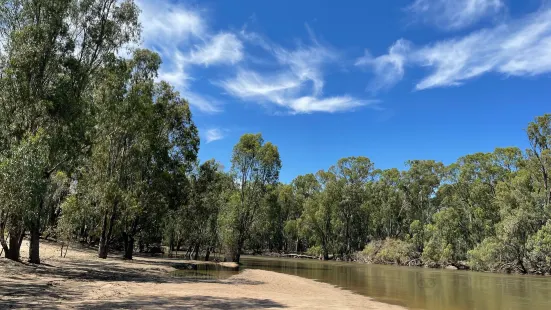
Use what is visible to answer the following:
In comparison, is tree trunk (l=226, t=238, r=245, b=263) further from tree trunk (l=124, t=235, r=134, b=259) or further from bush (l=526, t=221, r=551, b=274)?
bush (l=526, t=221, r=551, b=274)

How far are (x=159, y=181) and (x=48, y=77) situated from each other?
18.7m

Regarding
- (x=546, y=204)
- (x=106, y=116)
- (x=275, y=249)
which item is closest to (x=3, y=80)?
(x=106, y=116)

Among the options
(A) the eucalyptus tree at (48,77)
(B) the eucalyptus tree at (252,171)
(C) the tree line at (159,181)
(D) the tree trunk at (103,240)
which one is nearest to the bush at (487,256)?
(C) the tree line at (159,181)

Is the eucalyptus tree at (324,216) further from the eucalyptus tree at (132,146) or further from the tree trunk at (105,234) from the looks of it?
the tree trunk at (105,234)

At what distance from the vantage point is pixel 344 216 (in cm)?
8769

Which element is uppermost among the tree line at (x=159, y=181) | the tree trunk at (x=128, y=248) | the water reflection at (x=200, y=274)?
the tree line at (x=159, y=181)

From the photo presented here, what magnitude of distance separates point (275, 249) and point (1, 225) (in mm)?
98107

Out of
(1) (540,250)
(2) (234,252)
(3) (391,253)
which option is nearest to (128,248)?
(2) (234,252)

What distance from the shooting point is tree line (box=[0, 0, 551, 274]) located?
19250mm

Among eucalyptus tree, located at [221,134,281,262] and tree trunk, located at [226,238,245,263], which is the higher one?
eucalyptus tree, located at [221,134,281,262]

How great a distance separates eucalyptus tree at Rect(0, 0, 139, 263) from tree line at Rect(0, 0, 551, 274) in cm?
7

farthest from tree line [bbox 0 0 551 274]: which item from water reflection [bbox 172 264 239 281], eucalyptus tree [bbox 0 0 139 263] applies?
water reflection [bbox 172 264 239 281]

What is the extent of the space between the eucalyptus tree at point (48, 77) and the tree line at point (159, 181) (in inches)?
2.9

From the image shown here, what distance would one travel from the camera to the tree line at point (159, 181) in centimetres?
1925
